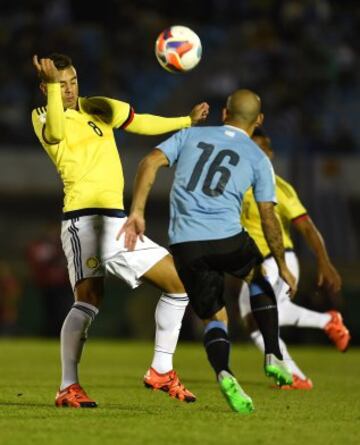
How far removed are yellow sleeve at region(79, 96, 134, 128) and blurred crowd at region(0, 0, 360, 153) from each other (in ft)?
45.7

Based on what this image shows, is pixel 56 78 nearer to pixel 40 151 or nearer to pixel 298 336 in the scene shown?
pixel 298 336

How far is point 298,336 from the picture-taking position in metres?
19.7

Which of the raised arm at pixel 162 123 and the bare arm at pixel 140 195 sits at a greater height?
the raised arm at pixel 162 123

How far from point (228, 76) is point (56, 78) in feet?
52.2

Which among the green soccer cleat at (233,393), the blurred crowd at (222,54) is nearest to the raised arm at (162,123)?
the green soccer cleat at (233,393)

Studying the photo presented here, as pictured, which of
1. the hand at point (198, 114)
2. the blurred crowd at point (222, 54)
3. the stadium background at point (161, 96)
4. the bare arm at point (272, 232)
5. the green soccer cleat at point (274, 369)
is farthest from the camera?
the blurred crowd at point (222, 54)

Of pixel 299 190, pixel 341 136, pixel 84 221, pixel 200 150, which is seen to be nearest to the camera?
pixel 200 150

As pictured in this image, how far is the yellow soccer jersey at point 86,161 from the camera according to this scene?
24.8 feet

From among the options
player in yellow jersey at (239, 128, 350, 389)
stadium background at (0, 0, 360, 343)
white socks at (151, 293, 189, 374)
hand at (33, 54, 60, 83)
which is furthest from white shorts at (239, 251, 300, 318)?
stadium background at (0, 0, 360, 343)

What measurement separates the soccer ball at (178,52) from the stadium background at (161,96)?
38.4ft

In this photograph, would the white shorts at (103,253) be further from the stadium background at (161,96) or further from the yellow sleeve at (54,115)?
the stadium background at (161,96)

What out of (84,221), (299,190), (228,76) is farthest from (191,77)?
(84,221)

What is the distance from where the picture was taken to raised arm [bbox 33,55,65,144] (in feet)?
23.5

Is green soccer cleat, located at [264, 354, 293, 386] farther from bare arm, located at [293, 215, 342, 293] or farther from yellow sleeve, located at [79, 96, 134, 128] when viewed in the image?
yellow sleeve, located at [79, 96, 134, 128]
